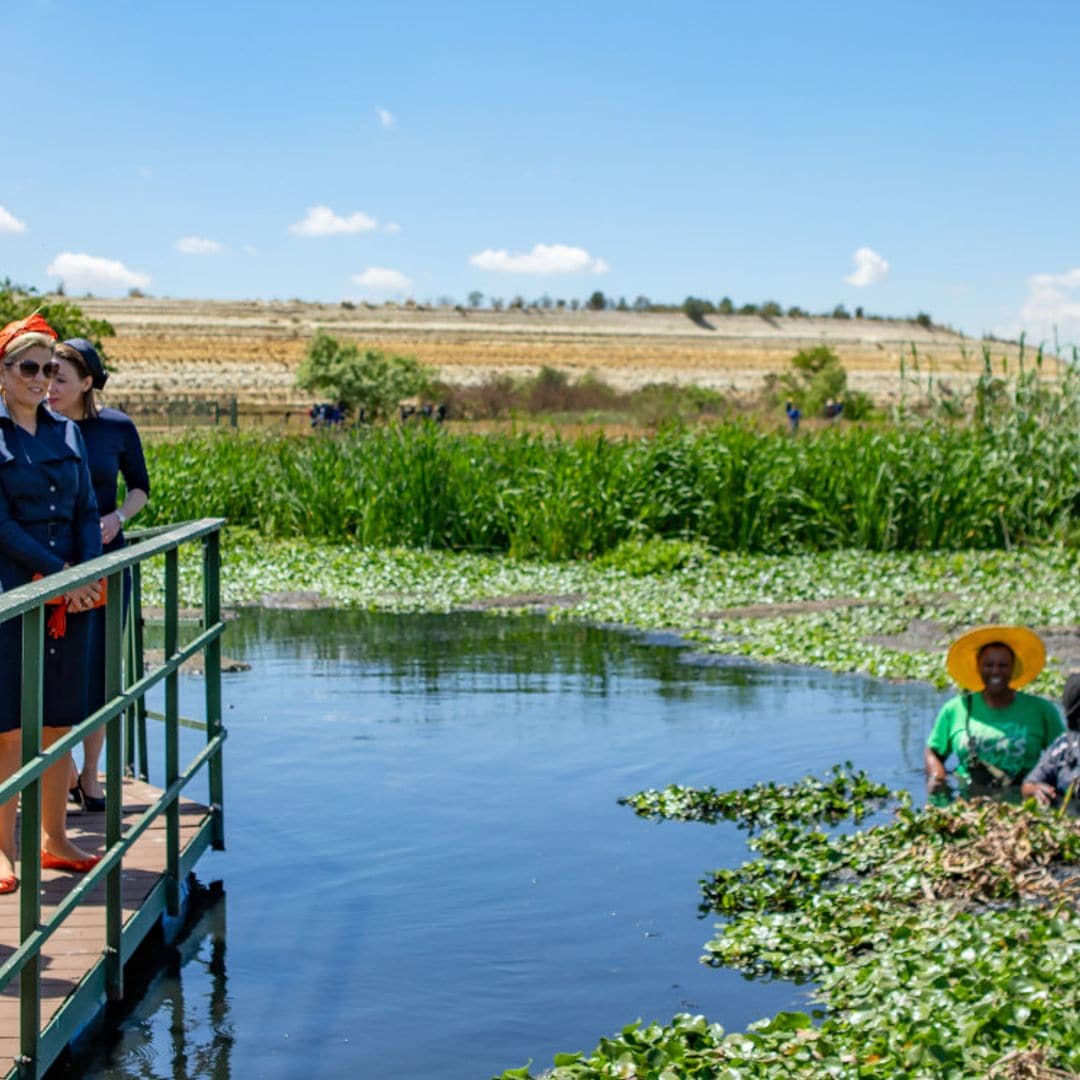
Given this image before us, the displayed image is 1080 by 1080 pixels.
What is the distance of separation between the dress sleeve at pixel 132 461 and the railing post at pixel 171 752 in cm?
100

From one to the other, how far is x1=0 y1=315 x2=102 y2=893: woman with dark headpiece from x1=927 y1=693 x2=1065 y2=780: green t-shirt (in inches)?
204

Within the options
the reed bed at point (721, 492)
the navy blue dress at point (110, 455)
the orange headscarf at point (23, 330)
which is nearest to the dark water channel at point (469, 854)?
the navy blue dress at point (110, 455)

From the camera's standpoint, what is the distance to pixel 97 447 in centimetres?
779

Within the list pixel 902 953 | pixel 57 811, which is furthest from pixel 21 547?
pixel 902 953

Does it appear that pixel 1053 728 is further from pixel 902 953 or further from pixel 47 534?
pixel 47 534

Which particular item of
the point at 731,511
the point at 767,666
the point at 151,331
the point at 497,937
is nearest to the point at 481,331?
the point at 151,331

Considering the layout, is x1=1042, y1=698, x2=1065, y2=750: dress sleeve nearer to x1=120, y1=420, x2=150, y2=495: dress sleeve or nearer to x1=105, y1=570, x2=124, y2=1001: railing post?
x1=120, y1=420, x2=150, y2=495: dress sleeve

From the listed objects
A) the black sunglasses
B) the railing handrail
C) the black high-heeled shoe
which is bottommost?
the black high-heeled shoe

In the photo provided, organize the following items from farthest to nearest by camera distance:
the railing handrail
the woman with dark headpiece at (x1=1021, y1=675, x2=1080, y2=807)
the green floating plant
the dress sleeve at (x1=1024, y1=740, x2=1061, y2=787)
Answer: the dress sleeve at (x1=1024, y1=740, x2=1061, y2=787)
the woman with dark headpiece at (x1=1021, y1=675, x2=1080, y2=807)
the green floating plant
the railing handrail

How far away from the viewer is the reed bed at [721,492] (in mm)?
23359

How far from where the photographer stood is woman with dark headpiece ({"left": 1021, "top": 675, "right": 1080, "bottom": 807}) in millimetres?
8641

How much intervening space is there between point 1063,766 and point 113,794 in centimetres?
509

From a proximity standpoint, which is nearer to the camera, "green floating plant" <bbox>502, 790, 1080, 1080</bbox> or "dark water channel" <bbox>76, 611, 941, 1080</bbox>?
"green floating plant" <bbox>502, 790, 1080, 1080</bbox>

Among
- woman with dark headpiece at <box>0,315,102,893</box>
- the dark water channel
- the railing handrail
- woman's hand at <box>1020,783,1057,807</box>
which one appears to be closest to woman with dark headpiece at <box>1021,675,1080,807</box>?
woman's hand at <box>1020,783,1057,807</box>
